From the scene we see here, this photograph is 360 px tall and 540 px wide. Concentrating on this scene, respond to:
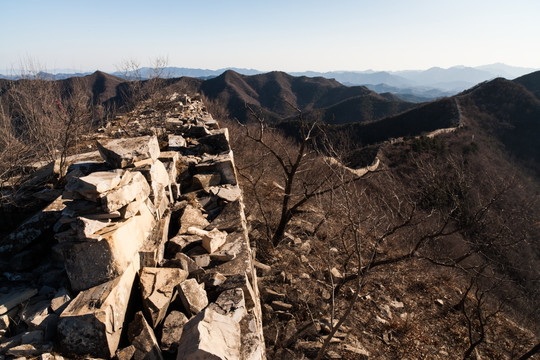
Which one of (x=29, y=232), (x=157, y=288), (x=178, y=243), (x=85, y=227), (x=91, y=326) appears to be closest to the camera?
(x=91, y=326)

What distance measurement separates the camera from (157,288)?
2.82 m

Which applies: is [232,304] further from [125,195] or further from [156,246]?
[125,195]

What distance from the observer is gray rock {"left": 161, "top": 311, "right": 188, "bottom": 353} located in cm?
248

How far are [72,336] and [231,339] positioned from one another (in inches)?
49.8

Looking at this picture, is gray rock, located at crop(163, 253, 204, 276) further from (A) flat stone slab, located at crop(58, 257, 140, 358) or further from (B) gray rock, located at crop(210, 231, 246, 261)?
(A) flat stone slab, located at crop(58, 257, 140, 358)

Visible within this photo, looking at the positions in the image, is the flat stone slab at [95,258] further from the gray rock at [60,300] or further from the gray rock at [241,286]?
the gray rock at [241,286]

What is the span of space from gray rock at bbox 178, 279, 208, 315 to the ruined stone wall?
10 mm

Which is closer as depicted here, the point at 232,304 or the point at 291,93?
the point at 232,304

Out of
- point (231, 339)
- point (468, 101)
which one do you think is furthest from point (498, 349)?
point (468, 101)

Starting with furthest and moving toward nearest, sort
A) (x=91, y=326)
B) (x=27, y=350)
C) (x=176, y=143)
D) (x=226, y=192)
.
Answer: (x=176, y=143), (x=226, y=192), (x=91, y=326), (x=27, y=350)

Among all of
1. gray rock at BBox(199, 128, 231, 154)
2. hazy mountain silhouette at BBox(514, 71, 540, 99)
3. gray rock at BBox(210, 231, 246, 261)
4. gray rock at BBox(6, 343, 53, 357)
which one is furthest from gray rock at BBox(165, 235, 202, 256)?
hazy mountain silhouette at BBox(514, 71, 540, 99)

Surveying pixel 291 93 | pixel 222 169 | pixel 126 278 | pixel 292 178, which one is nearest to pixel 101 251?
pixel 126 278

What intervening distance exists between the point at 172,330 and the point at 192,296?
1.12 feet

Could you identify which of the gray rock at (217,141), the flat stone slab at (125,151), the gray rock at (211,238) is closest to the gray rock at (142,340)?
the gray rock at (211,238)
